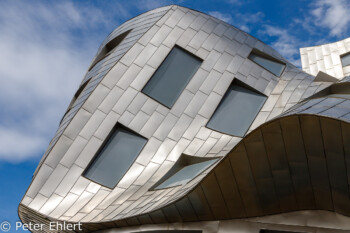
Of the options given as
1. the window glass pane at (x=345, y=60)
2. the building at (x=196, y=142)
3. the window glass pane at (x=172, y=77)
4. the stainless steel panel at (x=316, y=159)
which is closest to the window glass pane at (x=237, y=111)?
the building at (x=196, y=142)

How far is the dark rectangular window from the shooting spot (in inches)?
703

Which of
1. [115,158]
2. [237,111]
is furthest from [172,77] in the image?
[115,158]

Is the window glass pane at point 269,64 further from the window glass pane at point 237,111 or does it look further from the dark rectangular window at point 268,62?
the window glass pane at point 237,111

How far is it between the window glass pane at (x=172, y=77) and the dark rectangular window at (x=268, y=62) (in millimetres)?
2983

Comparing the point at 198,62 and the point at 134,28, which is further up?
the point at 134,28

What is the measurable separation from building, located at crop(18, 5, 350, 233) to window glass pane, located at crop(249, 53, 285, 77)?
0.07m

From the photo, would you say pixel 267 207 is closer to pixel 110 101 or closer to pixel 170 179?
pixel 170 179

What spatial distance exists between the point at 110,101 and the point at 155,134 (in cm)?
218

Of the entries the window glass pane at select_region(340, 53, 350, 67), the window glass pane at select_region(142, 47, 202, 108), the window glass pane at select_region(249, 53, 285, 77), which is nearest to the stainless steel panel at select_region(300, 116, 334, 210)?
the window glass pane at select_region(142, 47, 202, 108)

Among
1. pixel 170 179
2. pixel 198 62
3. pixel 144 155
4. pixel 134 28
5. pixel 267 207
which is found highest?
pixel 134 28

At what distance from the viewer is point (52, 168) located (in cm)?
1401

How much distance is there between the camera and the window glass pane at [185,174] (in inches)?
503

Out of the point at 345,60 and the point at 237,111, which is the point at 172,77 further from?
the point at 345,60

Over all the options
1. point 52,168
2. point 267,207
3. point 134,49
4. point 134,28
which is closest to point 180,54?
point 134,49
